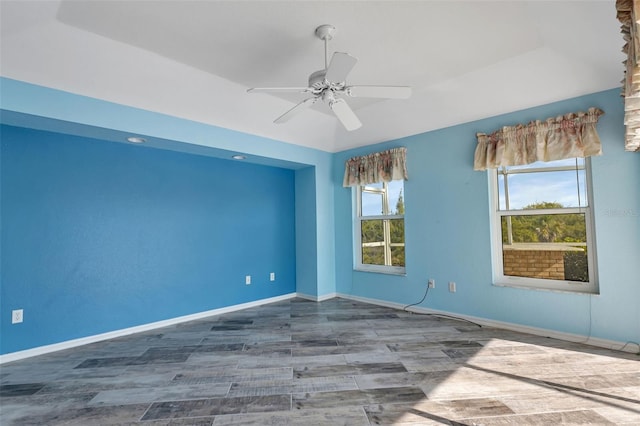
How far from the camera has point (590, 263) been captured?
119 inches

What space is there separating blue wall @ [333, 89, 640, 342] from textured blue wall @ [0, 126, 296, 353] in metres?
1.65

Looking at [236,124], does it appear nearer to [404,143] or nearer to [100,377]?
[404,143]

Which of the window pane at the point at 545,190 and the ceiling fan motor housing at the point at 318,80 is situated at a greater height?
the ceiling fan motor housing at the point at 318,80

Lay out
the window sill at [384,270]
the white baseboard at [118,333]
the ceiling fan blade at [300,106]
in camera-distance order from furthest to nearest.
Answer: the window sill at [384,270] → the white baseboard at [118,333] → the ceiling fan blade at [300,106]

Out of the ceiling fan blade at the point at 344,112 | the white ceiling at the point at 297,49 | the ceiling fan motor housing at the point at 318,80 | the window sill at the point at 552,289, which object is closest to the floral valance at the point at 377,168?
the white ceiling at the point at 297,49

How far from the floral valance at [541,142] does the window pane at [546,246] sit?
658 mm

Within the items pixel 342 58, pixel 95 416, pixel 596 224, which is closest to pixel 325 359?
pixel 95 416

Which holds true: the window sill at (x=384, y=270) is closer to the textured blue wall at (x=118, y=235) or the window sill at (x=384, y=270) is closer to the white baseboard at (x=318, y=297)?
the white baseboard at (x=318, y=297)

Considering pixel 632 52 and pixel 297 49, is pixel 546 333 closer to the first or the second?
pixel 632 52

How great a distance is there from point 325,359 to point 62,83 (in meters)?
3.39

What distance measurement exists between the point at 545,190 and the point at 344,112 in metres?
2.43

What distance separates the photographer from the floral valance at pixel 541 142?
9.53ft

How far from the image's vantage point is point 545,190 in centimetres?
334

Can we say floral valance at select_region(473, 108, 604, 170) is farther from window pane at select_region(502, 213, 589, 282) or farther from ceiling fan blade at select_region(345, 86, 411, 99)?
ceiling fan blade at select_region(345, 86, 411, 99)
